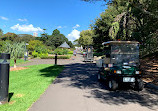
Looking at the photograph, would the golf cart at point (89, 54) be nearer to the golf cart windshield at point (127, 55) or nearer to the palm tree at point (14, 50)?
the palm tree at point (14, 50)

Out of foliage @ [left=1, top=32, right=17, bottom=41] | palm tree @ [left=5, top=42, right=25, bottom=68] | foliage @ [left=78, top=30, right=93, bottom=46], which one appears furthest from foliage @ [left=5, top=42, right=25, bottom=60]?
foliage @ [left=1, top=32, right=17, bottom=41]

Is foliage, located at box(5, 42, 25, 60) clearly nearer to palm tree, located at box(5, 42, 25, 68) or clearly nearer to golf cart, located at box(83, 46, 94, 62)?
Answer: palm tree, located at box(5, 42, 25, 68)

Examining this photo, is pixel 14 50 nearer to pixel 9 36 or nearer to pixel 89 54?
pixel 89 54

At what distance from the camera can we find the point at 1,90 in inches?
153

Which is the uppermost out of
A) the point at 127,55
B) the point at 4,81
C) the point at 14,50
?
the point at 14,50

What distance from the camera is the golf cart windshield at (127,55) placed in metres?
6.05

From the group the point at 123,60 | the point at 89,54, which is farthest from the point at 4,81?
the point at 89,54

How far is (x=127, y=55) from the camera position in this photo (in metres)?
6.07

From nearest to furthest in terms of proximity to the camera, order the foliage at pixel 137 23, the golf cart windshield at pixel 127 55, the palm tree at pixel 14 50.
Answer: the golf cart windshield at pixel 127 55 < the foliage at pixel 137 23 < the palm tree at pixel 14 50

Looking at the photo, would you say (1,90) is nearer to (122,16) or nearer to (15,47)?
(15,47)

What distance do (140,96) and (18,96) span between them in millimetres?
4574

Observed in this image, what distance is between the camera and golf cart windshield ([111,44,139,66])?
238 inches

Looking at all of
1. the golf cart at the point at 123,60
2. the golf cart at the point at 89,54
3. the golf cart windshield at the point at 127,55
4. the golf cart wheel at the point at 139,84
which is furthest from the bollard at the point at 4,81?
the golf cart at the point at 89,54

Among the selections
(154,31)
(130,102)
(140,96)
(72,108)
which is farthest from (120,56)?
(154,31)
